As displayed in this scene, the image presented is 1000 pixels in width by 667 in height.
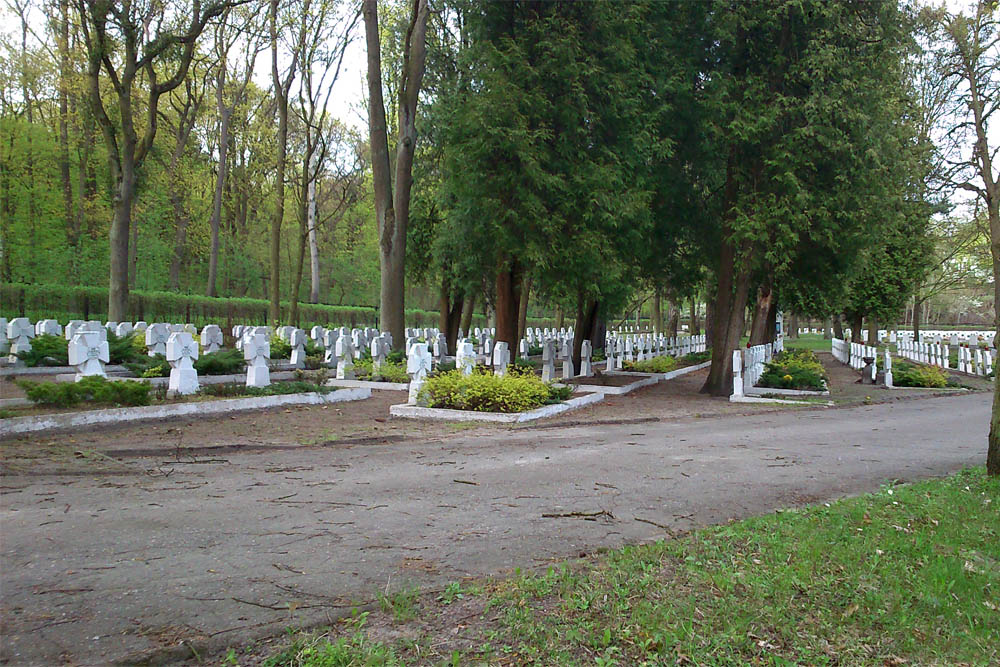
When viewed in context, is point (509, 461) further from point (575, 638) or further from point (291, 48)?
point (291, 48)

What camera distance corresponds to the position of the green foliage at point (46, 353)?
14.8 meters

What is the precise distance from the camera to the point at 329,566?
4227mm

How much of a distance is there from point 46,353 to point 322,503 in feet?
39.3

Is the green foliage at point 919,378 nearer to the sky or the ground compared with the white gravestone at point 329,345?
nearer to the ground

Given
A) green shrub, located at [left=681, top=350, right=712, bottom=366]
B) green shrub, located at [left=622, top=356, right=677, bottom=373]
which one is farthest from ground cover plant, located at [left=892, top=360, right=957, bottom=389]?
green shrub, located at [left=681, top=350, right=712, bottom=366]

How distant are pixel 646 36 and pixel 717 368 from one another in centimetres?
804

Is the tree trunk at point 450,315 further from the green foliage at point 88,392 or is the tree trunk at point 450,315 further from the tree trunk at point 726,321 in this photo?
the green foliage at point 88,392

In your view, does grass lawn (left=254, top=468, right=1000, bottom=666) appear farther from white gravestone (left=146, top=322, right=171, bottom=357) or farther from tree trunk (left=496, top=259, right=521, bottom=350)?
white gravestone (left=146, top=322, right=171, bottom=357)

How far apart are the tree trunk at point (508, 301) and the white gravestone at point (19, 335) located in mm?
10279

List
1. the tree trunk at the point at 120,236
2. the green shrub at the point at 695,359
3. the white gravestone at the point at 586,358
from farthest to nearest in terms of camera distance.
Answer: the green shrub at the point at 695,359
the white gravestone at the point at 586,358
the tree trunk at the point at 120,236

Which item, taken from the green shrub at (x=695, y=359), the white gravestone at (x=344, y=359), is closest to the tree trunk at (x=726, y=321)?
the white gravestone at (x=344, y=359)

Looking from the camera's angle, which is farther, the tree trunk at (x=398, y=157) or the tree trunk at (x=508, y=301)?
the tree trunk at (x=398, y=157)

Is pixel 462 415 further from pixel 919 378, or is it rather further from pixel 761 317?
pixel 761 317

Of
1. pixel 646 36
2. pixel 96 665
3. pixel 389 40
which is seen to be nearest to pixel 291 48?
pixel 389 40
